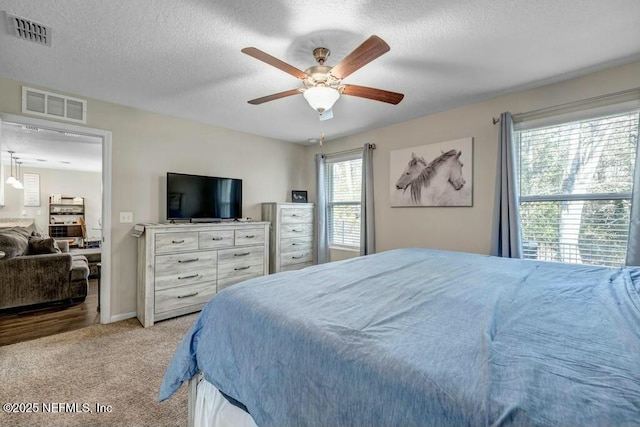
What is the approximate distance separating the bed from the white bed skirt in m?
0.02

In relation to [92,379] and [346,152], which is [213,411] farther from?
[346,152]

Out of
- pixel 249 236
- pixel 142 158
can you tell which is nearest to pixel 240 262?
pixel 249 236

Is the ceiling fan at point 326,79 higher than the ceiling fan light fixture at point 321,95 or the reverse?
higher

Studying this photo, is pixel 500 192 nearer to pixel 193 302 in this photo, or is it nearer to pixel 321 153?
pixel 321 153

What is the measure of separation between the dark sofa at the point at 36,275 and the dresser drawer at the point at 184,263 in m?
1.61

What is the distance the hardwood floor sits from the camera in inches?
110

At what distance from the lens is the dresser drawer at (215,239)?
11.0 feet

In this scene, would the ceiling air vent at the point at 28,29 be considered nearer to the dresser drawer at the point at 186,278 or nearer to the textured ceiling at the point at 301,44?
the textured ceiling at the point at 301,44

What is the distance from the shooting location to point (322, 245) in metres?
4.55

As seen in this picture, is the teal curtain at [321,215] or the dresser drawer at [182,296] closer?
the dresser drawer at [182,296]

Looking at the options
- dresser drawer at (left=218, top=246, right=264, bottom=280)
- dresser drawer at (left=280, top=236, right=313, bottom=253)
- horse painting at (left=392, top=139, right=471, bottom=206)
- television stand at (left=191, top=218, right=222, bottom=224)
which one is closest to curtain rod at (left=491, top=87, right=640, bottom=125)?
horse painting at (left=392, top=139, right=471, bottom=206)

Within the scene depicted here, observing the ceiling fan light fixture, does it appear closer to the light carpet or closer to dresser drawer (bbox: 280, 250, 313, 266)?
the light carpet

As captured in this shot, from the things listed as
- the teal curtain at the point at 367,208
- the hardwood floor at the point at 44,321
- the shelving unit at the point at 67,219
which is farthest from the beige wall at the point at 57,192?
the teal curtain at the point at 367,208

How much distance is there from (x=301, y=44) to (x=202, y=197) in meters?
Result: 2.39
